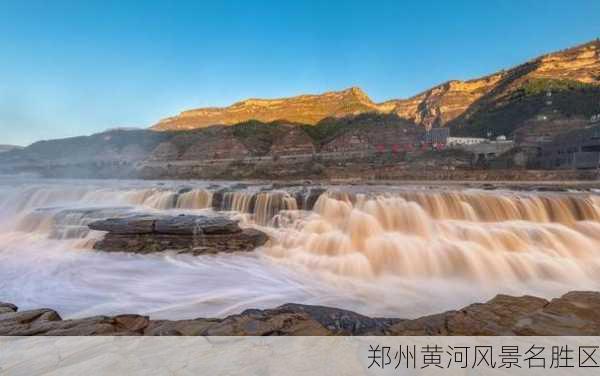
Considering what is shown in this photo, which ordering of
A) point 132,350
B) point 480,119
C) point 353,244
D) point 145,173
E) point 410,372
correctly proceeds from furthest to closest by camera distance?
point 480,119 < point 145,173 < point 353,244 < point 132,350 < point 410,372

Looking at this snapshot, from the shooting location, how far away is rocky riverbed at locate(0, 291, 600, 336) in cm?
309

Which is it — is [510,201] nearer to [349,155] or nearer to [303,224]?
[303,224]

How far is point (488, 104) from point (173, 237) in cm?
10821

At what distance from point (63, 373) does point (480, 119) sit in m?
104

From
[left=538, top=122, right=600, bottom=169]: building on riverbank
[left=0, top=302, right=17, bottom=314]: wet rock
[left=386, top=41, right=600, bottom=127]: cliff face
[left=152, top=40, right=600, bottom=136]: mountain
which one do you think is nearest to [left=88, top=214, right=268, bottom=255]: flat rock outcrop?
[left=0, top=302, right=17, bottom=314]: wet rock

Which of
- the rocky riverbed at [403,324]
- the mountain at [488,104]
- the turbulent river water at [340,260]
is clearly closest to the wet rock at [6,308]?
the rocky riverbed at [403,324]

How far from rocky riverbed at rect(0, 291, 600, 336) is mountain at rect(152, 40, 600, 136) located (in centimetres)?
6012

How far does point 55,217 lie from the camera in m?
11.2

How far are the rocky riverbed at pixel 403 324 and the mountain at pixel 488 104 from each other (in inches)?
2367

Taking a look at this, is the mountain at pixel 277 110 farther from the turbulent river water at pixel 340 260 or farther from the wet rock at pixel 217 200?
the turbulent river water at pixel 340 260

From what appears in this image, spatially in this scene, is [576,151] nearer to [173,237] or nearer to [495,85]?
[173,237]

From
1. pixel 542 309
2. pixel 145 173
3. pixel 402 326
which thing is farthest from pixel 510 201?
pixel 145 173

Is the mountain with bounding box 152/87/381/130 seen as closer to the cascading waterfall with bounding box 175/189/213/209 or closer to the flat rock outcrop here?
the cascading waterfall with bounding box 175/189/213/209

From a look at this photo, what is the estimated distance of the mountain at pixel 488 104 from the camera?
2534 inches
